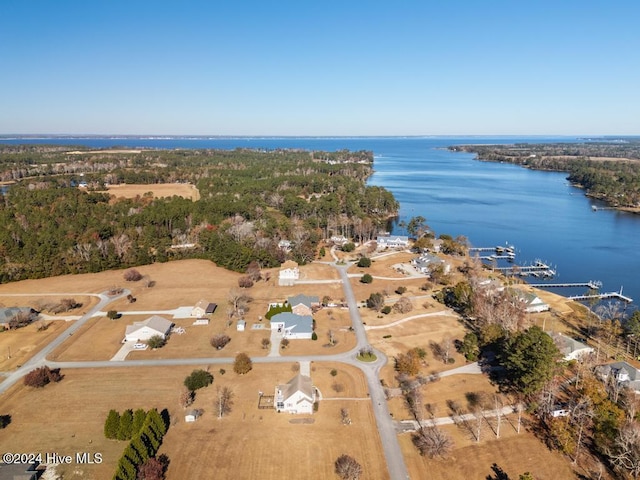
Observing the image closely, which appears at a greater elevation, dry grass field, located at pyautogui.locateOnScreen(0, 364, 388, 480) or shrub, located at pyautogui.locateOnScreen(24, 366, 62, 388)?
shrub, located at pyautogui.locateOnScreen(24, 366, 62, 388)

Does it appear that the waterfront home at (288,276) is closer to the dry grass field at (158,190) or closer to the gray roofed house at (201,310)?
the gray roofed house at (201,310)

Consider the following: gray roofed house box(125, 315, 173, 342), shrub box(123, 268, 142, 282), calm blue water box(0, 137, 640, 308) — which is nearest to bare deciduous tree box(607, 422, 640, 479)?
calm blue water box(0, 137, 640, 308)

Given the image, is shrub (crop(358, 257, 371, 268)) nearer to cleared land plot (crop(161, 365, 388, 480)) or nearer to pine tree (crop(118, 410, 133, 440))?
cleared land plot (crop(161, 365, 388, 480))

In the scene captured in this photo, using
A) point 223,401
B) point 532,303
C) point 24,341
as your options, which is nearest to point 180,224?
point 24,341

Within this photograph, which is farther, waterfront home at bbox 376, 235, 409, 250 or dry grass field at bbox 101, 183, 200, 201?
dry grass field at bbox 101, 183, 200, 201

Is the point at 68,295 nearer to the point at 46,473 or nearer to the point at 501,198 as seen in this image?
the point at 46,473

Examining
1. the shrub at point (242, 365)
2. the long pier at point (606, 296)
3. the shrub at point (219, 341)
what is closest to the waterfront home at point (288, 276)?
the shrub at point (219, 341)
